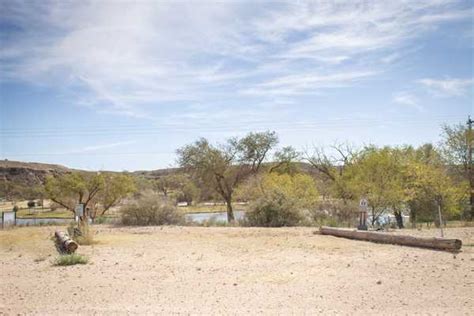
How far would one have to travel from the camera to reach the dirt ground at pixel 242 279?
295 inches

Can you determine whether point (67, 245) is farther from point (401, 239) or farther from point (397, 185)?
point (397, 185)

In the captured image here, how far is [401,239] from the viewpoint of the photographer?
45.6 feet

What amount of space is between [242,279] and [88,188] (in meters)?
27.8

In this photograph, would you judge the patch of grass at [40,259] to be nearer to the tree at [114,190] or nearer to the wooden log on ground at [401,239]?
the wooden log on ground at [401,239]

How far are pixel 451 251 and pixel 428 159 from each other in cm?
2231

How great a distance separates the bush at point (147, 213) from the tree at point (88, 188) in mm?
9675

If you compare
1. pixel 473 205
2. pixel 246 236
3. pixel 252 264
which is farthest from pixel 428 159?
pixel 252 264

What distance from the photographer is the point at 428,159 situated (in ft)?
109

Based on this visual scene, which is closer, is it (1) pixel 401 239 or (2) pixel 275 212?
(1) pixel 401 239

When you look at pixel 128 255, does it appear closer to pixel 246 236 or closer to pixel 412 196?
pixel 246 236

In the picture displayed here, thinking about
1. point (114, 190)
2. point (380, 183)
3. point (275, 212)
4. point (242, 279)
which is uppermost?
point (114, 190)

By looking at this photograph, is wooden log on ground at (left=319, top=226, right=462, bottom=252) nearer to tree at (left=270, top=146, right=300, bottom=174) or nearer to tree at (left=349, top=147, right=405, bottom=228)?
tree at (left=349, top=147, right=405, bottom=228)

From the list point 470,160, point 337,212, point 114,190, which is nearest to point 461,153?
point 470,160

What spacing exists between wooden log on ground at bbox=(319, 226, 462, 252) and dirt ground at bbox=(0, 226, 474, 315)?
39 centimetres
